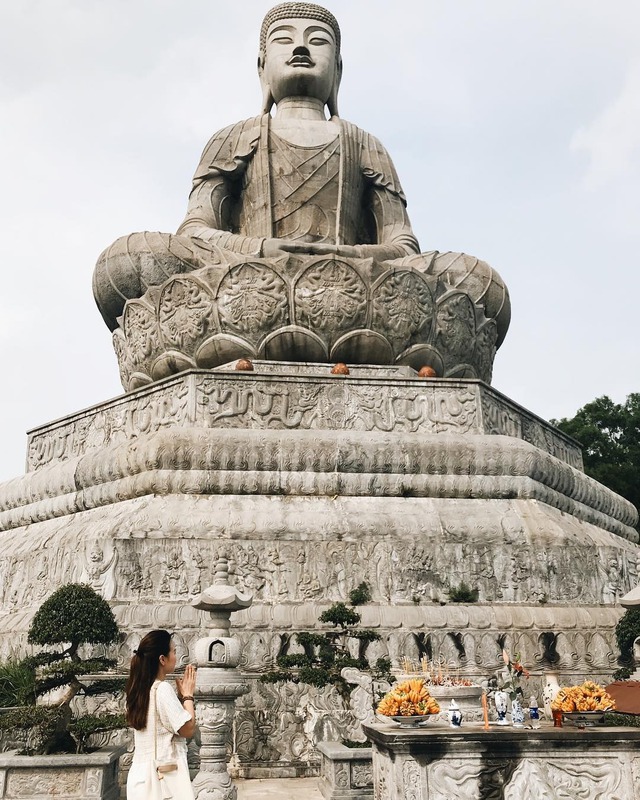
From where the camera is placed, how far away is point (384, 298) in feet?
34.9

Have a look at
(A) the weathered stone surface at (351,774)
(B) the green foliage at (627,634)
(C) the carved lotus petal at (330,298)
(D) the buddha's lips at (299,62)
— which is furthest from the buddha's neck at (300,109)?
(A) the weathered stone surface at (351,774)

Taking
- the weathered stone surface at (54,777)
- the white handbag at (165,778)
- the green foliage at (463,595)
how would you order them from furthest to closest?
the green foliage at (463,595) → the weathered stone surface at (54,777) → the white handbag at (165,778)

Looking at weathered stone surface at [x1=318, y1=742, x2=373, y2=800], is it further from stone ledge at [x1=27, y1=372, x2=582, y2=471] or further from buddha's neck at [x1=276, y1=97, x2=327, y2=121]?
buddha's neck at [x1=276, y1=97, x2=327, y2=121]

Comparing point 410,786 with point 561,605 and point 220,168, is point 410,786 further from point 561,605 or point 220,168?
point 220,168

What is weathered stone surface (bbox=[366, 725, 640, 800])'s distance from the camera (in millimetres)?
4113

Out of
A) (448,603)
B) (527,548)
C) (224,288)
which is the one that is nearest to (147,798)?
(448,603)

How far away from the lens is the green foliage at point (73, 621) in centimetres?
575

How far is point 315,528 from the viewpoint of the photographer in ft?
26.0

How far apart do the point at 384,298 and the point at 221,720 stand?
260 inches

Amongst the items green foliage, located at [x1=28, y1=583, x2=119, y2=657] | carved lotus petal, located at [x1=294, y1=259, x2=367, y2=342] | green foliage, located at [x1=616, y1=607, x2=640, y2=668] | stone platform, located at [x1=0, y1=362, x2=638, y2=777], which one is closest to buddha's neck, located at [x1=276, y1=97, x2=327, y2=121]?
carved lotus petal, located at [x1=294, y1=259, x2=367, y2=342]

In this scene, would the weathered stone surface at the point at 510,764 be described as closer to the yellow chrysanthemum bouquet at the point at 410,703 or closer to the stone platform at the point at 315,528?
the yellow chrysanthemum bouquet at the point at 410,703

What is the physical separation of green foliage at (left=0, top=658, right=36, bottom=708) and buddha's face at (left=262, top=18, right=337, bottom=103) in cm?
1120

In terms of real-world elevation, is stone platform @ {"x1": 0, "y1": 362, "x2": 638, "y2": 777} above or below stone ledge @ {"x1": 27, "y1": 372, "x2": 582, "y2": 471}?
below

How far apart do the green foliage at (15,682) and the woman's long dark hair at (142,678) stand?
2747 mm
